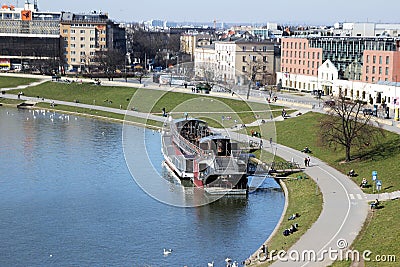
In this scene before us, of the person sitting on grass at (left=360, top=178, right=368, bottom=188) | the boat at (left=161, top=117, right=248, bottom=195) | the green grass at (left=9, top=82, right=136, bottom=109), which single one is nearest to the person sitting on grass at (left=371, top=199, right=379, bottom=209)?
the person sitting on grass at (left=360, top=178, right=368, bottom=188)

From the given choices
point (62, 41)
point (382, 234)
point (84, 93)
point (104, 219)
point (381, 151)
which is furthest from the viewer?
point (62, 41)

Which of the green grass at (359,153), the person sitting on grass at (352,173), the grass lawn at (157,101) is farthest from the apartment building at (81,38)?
the person sitting on grass at (352,173)

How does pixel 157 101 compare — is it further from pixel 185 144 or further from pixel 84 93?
pixel 185 144

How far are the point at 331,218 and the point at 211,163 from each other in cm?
937

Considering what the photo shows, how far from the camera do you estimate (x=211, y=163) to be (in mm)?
36250

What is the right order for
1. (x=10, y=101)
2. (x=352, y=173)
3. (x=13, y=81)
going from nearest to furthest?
(x=352, y=173), (x=10, y=101), (x=13, y=81)

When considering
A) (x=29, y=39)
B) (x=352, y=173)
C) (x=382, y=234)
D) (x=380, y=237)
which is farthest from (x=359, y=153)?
(x=29, y=39)

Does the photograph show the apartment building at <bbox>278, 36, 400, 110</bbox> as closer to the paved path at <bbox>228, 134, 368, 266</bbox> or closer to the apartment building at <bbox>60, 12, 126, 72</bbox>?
the paved path at <bbox>228, 134, 368, 266</bbox>

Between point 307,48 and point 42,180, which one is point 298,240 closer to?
point 42,180

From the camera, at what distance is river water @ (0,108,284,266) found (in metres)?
Answer: 26.6

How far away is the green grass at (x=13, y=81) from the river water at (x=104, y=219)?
40.4 meters

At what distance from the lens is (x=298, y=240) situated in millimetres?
25922

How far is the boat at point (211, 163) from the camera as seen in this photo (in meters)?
35.6

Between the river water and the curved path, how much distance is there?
7.84 ft
